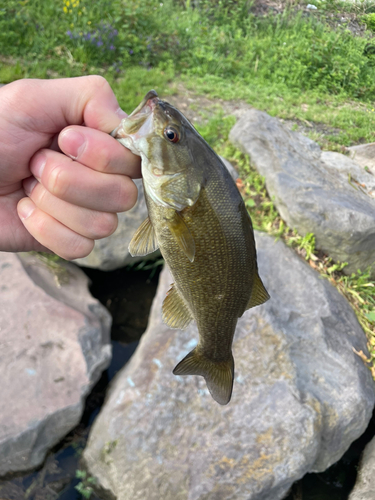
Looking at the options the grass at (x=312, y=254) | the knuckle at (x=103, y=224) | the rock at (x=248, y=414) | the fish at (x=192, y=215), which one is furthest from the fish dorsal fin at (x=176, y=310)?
the grass at (x=312, y=254)

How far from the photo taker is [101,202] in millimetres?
1819

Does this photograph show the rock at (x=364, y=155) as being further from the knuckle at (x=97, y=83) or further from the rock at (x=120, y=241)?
the knuckle at (x=97, y=83)

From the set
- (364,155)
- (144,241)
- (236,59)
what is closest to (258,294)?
(144,241)

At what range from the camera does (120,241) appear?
4.43m

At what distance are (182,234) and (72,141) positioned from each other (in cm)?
65

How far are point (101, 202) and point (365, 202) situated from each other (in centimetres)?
337

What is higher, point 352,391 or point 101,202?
point 101,202

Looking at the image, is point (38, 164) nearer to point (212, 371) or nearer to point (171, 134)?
point (171, 134)

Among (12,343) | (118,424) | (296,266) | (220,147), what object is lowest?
(118,424)

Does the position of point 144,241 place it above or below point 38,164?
below

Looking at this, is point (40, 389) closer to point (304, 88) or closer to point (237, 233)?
point (237, 233)

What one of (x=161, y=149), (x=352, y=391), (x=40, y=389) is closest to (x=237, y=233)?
(x=161, y=149)

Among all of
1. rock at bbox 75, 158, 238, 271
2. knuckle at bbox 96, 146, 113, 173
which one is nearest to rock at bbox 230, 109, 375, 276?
rock at bbox 75, 158, 238, 271

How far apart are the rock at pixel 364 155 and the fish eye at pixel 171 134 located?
272 cm
